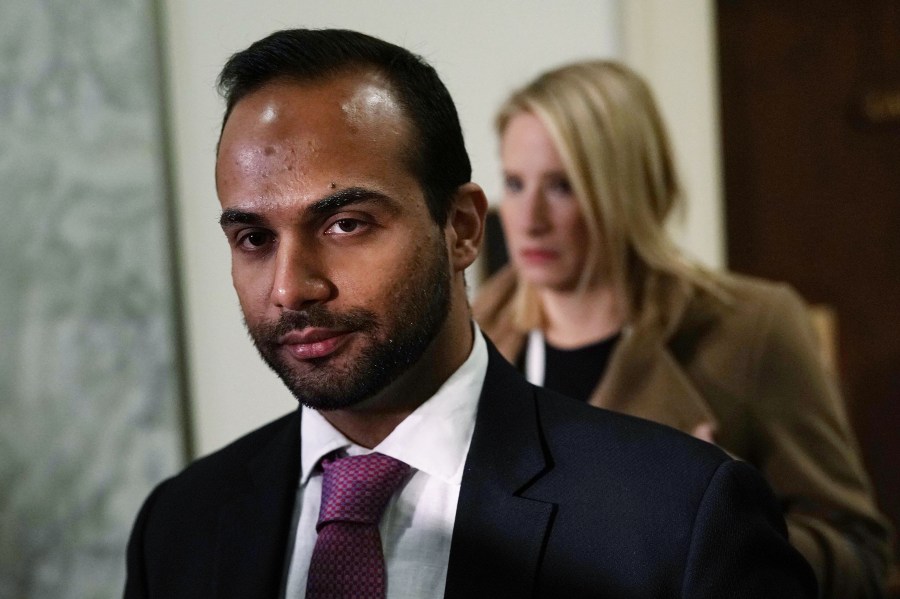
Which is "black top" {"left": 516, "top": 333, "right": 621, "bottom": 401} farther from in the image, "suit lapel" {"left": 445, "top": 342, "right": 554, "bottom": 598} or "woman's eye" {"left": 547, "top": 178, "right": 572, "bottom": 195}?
"suit lapel" {"left": 445, "top": 342, "right": 554, "bottom": 598}

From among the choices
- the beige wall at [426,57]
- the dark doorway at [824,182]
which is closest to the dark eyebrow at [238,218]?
the beige wall at [426,57]

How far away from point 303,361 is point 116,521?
1145mm

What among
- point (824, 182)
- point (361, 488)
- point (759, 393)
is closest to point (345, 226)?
point (361, 488)

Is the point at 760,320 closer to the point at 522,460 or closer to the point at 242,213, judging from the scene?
the point at 522,460

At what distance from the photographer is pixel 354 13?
208cm

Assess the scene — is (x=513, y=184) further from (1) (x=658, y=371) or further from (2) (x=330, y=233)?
(2) (x=330, y=233)

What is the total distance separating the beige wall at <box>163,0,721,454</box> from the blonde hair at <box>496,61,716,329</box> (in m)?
0.49

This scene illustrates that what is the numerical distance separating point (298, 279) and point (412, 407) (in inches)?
7.9

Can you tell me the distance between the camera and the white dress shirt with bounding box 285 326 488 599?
1.01 metres

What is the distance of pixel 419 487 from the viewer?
1.05 m

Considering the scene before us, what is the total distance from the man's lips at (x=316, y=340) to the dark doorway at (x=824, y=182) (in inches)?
91.2

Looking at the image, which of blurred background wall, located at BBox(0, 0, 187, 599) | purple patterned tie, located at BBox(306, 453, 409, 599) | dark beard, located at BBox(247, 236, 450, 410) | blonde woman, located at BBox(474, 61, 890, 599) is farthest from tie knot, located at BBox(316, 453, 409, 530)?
blurred background wall, located at BBox(0, 0, 187, 599)

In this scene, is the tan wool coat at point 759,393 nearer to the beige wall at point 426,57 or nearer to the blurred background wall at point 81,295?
the beige wall at point 426,57

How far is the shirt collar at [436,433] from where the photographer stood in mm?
1044
